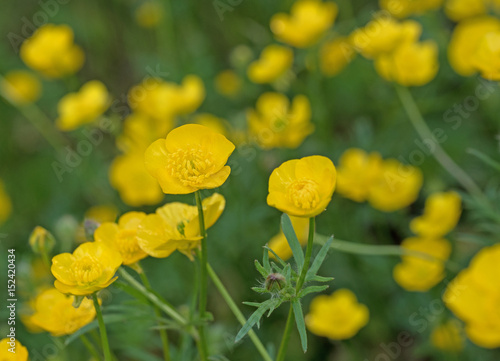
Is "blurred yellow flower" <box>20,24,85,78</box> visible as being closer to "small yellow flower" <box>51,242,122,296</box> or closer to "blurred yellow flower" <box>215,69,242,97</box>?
"blurred yellow flower" <box>215,69,242,97</box>

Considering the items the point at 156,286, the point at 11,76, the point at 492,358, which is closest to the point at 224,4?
the point at 11,76

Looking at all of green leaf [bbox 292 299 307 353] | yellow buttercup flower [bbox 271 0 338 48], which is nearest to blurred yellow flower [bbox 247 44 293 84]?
yellow buttercup flower [bbox 271 0 338 48]

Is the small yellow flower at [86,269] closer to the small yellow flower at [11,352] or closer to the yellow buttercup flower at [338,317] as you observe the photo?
the small yellow flower at [11,352]

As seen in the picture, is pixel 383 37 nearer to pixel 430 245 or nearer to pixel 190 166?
pixel 430 245

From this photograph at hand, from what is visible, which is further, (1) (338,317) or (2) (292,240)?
(1) (338,317)

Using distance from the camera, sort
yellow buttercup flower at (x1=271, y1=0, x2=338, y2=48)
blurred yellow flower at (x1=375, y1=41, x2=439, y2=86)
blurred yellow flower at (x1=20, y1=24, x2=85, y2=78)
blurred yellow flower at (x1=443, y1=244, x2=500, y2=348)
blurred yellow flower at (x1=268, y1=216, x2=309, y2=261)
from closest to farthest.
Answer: blurred yellow flower at (x1=443, y1=244, x2=500, y2=348) < blurred yellow flower at (x1=268, y1=216, x2=309, y2=261) < blurred yellow flower at (x1=375, y1=41, x2=439, y2=86) < yellow buttercup flower at (x1=271, y1=0, x2=338, y2=48) < blurred yellow flower at (x1=20, y1=24, x2=85, y2=78)

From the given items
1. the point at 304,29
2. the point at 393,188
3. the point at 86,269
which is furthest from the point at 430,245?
the point at 86,269

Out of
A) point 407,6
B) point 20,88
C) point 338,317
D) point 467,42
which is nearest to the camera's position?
point 338,317
